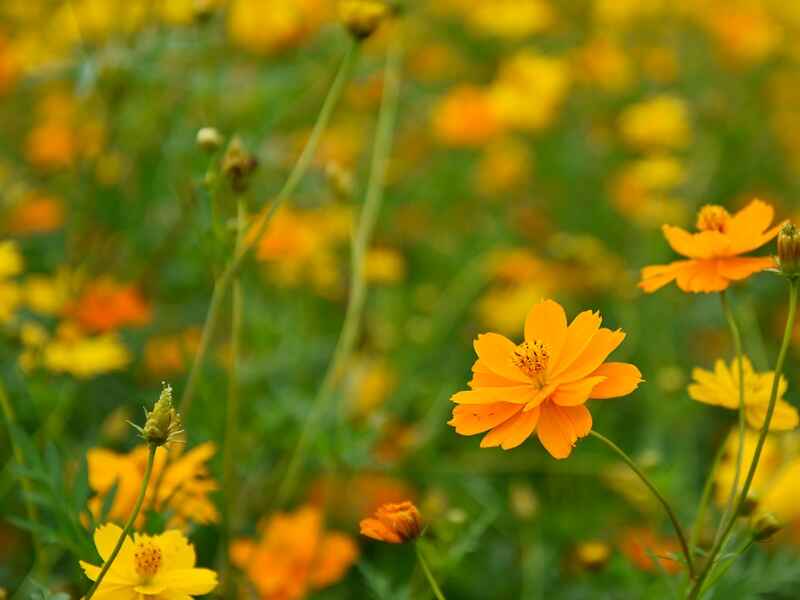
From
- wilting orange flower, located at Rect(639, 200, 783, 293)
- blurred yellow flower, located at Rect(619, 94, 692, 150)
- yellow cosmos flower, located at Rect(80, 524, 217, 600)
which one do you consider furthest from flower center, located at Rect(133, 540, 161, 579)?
blurred yellow flower, located at Rect(619, 94, 692, 150)

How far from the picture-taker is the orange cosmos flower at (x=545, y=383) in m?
0.61

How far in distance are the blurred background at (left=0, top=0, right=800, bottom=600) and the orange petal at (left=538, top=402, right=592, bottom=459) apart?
0.16 metres

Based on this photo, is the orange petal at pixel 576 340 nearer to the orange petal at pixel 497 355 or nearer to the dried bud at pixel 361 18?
the orange petal at pixel 497 355

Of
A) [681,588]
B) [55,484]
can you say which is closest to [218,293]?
[55,484]

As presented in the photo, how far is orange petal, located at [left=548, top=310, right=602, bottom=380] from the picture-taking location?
0.65 meters

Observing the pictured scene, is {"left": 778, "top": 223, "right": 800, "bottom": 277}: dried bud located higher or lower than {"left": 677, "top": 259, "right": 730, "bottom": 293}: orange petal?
higher

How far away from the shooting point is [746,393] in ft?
2.46

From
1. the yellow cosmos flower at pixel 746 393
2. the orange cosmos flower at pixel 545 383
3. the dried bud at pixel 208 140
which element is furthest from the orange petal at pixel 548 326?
the dried bud at pixel 208 140

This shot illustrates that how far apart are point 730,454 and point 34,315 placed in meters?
0.74

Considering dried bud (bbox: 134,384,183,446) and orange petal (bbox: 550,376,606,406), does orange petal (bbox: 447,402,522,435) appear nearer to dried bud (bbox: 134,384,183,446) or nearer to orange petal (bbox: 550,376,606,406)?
orange petal (bbox: 550,376,606,406)

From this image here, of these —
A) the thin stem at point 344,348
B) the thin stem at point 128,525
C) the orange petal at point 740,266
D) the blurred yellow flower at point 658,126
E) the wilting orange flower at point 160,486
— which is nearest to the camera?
the thin stem at point 128,525

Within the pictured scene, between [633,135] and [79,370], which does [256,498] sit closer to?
[79,370]

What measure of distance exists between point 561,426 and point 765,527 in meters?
0.15

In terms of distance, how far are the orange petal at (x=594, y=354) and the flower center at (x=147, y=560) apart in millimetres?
262
